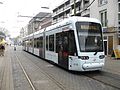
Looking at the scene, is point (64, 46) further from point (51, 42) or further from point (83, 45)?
point (51, 42)

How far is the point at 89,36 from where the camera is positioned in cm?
1430

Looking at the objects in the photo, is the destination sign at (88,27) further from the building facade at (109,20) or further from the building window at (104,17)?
the building window at (104,17)

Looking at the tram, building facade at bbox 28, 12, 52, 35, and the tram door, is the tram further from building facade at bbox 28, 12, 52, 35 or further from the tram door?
building facade at bbox 28, 12, 52, 35

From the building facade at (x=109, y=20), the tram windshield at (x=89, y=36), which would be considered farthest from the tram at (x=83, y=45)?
the building facade at (x=109, y=20)

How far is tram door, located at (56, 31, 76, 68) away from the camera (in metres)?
14.5

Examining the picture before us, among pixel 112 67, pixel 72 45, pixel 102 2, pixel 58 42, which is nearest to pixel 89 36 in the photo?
pixel 72 45

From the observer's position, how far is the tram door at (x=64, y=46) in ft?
47.6

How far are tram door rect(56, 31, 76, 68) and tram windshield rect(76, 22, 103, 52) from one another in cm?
53

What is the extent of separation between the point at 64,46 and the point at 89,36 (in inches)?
86.6

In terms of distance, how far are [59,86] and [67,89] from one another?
30.6 inches

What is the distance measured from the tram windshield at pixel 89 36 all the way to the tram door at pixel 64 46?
53cm

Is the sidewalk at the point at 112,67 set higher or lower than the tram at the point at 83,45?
lower

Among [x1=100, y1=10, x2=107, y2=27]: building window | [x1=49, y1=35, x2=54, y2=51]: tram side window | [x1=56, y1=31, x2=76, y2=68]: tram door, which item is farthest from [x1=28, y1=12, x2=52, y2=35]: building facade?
[x1=56, y1=31, x2=76, y2=68]: tram door

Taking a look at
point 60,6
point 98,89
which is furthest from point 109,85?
point 60,6
